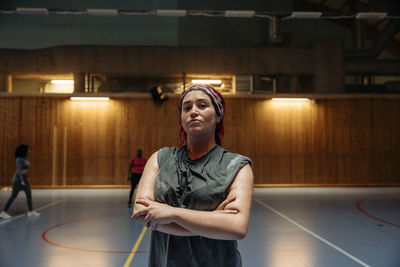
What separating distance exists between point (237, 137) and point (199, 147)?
13.9 metres

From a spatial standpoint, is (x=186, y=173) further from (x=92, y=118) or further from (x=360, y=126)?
(x=360, y=126)

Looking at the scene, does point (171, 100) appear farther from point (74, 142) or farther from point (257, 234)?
point (257, 234)

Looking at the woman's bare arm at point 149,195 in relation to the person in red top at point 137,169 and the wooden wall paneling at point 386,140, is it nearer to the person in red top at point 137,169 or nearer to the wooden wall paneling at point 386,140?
the person in red top at point 137,169

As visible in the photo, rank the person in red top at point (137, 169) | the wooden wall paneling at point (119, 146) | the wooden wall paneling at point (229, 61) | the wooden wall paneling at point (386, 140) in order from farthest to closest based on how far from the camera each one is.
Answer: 1. the wooden wall paneling at point (386, 140)
2. the wooden wall paneling at point (229, 61)
3. the wooden wall paneling at point (119, 146)
4. the person in red top at point (137, 169)

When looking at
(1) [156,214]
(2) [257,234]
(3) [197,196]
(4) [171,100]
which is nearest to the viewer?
(1) [156,214]

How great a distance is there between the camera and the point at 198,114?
138cm

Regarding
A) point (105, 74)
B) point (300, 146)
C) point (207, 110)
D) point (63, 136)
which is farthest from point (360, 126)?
point (207, 110)

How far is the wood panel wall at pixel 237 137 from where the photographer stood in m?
14.7

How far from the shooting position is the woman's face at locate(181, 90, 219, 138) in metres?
1.38

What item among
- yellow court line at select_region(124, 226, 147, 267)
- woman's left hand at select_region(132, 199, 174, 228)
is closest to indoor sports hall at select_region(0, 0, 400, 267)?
yellow court line at select_region(124, 226, 147, 267)

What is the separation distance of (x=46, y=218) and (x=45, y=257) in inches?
130

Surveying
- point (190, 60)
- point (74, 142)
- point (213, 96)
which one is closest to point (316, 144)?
point (190, 60)

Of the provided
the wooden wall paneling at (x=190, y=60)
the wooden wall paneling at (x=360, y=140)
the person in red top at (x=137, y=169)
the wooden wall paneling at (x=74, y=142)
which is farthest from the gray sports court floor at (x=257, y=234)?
the wooden wall paneling at (x=190, y=60)

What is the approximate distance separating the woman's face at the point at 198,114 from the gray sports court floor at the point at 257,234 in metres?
3.89
